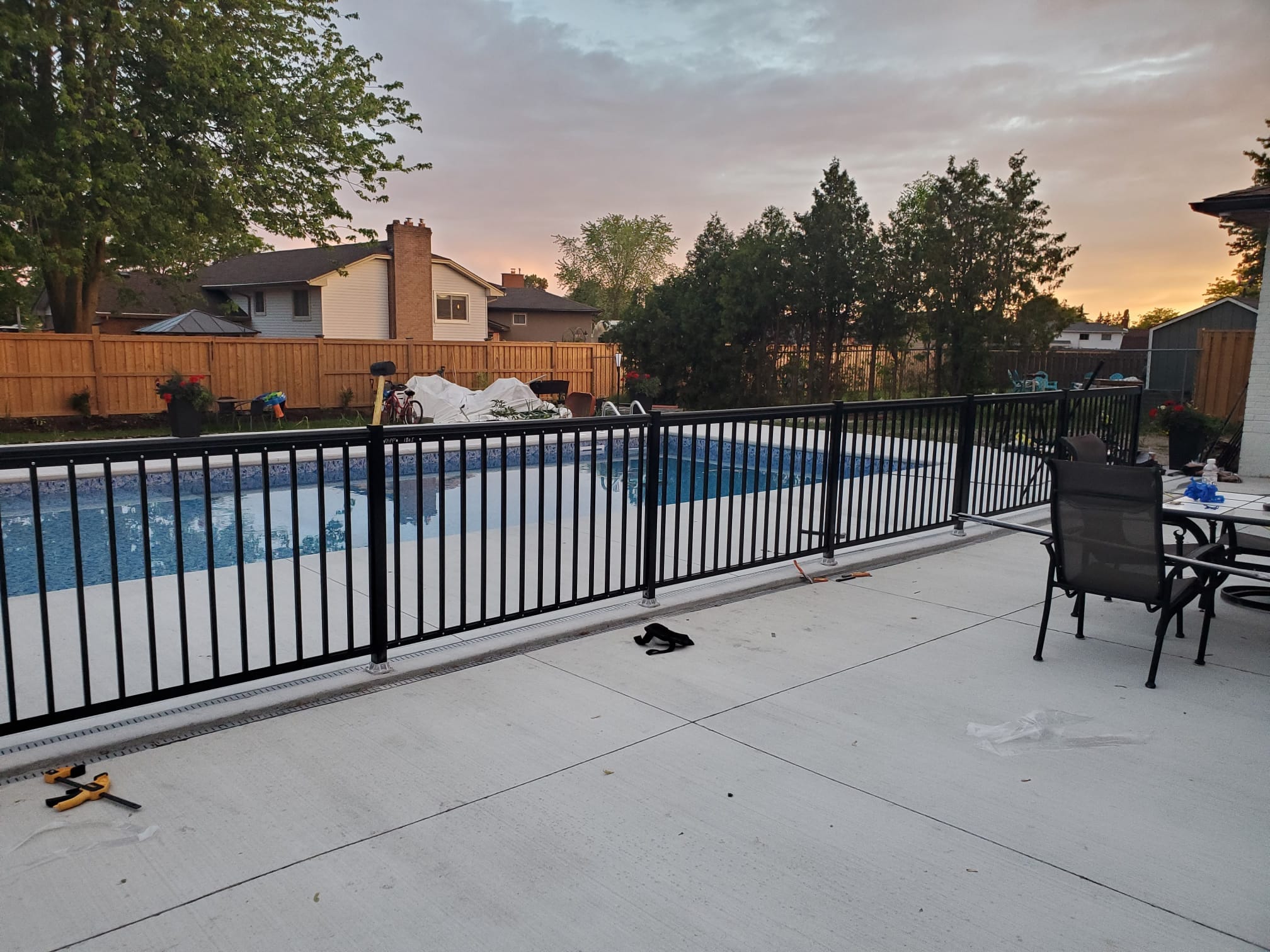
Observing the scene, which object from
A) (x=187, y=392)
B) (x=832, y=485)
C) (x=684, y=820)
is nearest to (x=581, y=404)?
(x=187, y=392)

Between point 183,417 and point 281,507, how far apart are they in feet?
16.9

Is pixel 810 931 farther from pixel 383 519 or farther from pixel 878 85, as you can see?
pixel 878 85

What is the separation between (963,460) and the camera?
22.7 feet

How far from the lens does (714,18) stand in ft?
47.6

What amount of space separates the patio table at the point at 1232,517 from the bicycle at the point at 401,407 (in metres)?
12.8

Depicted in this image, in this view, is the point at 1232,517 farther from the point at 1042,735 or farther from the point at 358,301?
the point at 358,301

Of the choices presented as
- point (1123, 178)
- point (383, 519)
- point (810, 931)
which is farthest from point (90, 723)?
point (1123, 178)

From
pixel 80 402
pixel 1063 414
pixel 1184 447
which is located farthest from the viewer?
pixel 80 402

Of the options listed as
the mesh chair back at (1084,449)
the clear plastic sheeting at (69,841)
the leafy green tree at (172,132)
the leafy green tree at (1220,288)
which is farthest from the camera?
the leafy green tree at (1220,288)

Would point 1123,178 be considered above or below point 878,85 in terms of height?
below

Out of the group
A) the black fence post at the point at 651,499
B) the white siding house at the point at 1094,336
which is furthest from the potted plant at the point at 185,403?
the white siding house at the point at 1094,336

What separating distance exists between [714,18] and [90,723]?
14.6 meters

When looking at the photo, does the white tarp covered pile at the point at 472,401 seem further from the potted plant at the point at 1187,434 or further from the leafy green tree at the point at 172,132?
the potted plant at the point at 1187,434

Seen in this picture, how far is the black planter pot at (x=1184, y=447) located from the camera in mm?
10438
